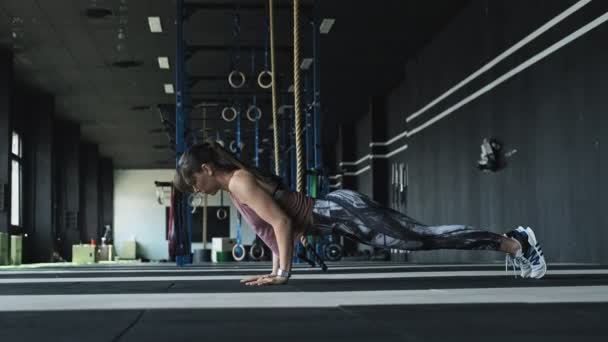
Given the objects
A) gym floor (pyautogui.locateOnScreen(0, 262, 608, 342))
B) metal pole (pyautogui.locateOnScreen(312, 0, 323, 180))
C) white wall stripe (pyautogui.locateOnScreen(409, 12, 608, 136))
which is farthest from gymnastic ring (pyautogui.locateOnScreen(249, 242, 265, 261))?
gym floor (pyautogui.locateOnScreen(0, 262, 608, 342))

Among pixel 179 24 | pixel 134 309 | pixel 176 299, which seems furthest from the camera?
pixel 179 24

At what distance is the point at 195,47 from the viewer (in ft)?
31.0

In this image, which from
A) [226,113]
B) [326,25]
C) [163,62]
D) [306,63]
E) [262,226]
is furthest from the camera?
[163,62]

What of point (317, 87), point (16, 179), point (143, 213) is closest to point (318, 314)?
point (317, 87)

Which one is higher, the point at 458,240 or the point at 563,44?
the point at 563,44

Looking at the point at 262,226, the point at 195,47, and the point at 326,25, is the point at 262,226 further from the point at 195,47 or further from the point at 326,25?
the point at 326,25

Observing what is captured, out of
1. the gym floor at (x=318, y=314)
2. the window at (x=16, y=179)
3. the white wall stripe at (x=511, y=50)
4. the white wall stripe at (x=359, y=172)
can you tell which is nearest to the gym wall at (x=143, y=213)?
the white wall stripe at (x=359, y=172)

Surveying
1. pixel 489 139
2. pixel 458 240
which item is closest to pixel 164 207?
pixel 489 139

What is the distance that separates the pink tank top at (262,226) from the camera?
141 inches

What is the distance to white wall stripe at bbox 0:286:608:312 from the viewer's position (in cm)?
250

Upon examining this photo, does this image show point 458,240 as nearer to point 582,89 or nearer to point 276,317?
point 276,317

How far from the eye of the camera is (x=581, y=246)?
7395mm

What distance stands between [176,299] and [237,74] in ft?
19.9

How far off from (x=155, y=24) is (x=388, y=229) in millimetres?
8365
